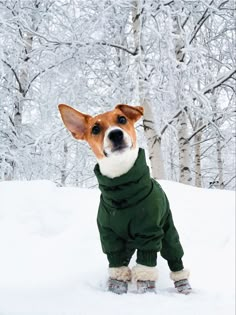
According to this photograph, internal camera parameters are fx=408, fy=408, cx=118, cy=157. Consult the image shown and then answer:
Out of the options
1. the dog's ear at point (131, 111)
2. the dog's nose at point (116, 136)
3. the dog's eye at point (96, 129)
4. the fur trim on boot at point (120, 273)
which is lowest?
the fur trim on boot at point (120, 273)

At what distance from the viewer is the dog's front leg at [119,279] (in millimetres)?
2312

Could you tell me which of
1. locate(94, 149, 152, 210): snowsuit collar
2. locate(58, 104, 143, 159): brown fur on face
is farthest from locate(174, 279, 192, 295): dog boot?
locate(58, 104, 143, 159): brown fur on face

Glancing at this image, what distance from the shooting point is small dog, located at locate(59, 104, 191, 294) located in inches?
90.9

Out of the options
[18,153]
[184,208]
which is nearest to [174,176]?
[18,153]

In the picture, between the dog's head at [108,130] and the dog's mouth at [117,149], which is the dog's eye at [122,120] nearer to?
the dog's head at [108,130]

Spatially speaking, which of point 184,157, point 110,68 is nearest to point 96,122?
point 184,157

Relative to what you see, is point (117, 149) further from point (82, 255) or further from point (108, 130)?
point (82, 255)

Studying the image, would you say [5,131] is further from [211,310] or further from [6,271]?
[211,310]

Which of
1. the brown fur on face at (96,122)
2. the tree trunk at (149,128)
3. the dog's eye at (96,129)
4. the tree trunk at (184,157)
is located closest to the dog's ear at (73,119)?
the brown fur on face at (96,122)

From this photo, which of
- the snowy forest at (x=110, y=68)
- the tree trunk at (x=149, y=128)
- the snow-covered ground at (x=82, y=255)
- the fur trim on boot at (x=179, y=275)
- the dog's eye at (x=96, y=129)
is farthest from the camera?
the tree trunk at (x=149, y=128)

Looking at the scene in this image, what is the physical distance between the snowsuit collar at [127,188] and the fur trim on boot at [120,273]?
385mm

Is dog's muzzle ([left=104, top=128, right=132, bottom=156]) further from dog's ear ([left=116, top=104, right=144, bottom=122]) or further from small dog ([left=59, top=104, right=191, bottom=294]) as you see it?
dog's ear ([left=116, top=104, right=144, bottom=122])

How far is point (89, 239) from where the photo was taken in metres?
3.45

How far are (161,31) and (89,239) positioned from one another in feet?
11.1
